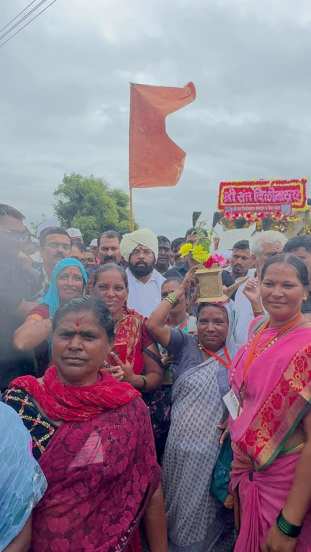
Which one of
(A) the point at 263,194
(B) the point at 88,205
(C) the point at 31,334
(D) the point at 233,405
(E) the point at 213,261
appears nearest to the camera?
(D) the point at 233,405

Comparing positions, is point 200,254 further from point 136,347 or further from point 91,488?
point 91,488

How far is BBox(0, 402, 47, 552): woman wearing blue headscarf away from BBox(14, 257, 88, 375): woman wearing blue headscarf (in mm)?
834

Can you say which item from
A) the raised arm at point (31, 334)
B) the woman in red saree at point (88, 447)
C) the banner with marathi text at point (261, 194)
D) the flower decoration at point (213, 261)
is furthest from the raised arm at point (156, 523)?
the banner with marathi text at point (261, 194)

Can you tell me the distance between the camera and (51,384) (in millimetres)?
1788

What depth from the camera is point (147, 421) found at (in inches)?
73.9

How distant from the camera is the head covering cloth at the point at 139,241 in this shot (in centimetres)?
415

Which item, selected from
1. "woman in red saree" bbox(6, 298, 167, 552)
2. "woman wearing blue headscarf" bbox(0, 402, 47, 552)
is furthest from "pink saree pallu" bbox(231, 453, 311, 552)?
"woman wearing blue headscarf" bbox(0, 402, 47, 552)

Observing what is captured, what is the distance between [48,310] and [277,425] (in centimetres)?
145

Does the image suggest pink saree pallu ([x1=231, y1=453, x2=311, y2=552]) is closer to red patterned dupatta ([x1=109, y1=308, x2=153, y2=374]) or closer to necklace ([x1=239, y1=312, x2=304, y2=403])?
necklace ([x1=239, y1=312, x2=304, y2=403])

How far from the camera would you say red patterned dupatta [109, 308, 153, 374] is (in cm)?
265

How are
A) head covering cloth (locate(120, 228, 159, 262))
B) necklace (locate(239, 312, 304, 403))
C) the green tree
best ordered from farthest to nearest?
the green tree < head covering cloth (locate(120, 228, 159, 262)) < necklace (locate(239, 312, 304, 403))

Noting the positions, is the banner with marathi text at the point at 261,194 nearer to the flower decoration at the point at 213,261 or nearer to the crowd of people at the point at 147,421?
the flower decoration at the point at 213,261

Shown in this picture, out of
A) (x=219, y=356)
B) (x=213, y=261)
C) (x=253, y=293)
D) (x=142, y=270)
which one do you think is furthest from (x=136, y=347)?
(x=142, y=270)

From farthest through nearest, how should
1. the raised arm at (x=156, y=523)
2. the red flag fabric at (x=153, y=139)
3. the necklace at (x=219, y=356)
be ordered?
the red flag fabric at (x=153, y=139)
the necklace at (x=219, y=356)
the raised arm at (x=156, y=523)
